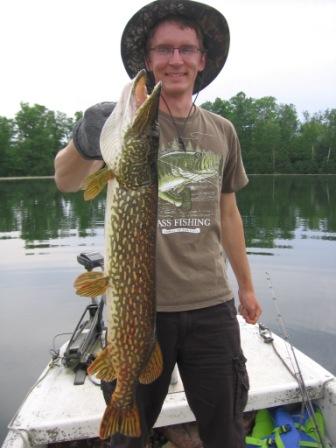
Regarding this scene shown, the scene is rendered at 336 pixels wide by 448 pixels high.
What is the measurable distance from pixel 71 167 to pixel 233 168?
3.55 feet

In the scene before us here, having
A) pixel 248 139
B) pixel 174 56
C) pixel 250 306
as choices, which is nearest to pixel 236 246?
pixel 250 306

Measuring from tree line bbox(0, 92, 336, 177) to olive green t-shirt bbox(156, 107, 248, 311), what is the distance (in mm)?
75814

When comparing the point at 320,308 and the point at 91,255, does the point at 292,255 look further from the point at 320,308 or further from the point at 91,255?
the point at 91,255

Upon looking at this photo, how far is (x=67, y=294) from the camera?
10.3 metres

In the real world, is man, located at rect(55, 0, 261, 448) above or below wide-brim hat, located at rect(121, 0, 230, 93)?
below

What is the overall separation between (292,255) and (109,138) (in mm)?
12691

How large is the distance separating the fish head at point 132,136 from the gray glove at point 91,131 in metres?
0.08

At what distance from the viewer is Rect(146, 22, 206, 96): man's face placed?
250 centimetres

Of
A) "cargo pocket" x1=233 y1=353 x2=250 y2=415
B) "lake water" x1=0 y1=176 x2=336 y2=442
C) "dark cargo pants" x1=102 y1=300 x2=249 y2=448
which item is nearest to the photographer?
"dark cargo pants" x1=102 y1=300 x2=249 y2=448

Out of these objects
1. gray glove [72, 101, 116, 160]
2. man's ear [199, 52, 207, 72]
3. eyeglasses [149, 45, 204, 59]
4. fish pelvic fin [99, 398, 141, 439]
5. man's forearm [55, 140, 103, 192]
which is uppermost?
man's ear [199, 52, 207, 72]

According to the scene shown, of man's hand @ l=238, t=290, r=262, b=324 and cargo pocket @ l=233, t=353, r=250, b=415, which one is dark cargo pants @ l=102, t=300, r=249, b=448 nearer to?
cargo pocket @ l=233, t=353, r=250, b=415

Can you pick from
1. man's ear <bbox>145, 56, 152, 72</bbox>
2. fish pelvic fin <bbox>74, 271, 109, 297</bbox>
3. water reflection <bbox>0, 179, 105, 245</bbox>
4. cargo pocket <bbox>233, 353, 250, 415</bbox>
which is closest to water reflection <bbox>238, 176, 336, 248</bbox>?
water reflection <bbox>0, 179, 105, 245</bbox>

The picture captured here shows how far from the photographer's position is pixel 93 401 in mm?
3482

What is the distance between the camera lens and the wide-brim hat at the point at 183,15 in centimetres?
254
